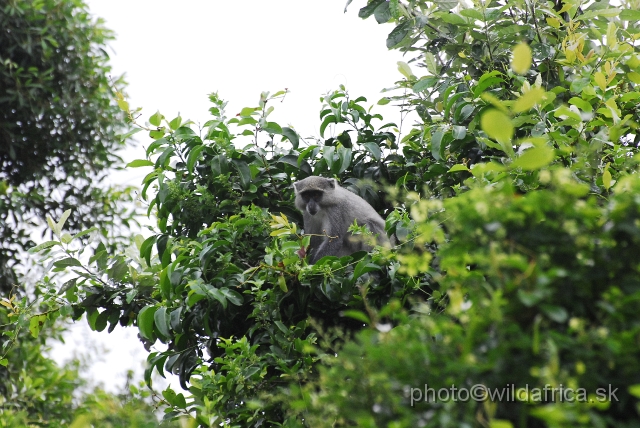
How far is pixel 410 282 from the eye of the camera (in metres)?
3.84

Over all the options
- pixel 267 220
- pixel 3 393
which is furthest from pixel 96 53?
pixel 267 220

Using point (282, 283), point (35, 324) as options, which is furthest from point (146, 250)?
point (282, 283)

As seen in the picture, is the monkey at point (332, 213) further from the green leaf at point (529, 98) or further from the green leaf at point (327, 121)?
the green leaf at point (529, 98)

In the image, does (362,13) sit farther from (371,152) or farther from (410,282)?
(410,282)

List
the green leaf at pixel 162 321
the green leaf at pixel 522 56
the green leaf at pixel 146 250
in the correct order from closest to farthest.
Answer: the green leaf at pixel 522 56, the green leaf at pixel 162 321, the green leaf at pixel 146 250

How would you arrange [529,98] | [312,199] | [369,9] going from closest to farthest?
[529,98] → [369,9] → [312,199]

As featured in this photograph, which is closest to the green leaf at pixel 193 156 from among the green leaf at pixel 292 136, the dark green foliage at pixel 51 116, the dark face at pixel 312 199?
the green leaf at pixel 292 136

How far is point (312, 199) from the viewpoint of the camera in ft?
18.6

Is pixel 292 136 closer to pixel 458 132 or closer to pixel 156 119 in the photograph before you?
pixel 156 119

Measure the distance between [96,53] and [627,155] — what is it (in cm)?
808

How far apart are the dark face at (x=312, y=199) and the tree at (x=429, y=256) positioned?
0.18m

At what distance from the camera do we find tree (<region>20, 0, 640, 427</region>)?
170cm

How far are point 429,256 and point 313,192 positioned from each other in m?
3.63

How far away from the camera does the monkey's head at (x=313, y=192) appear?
5.57 metres
